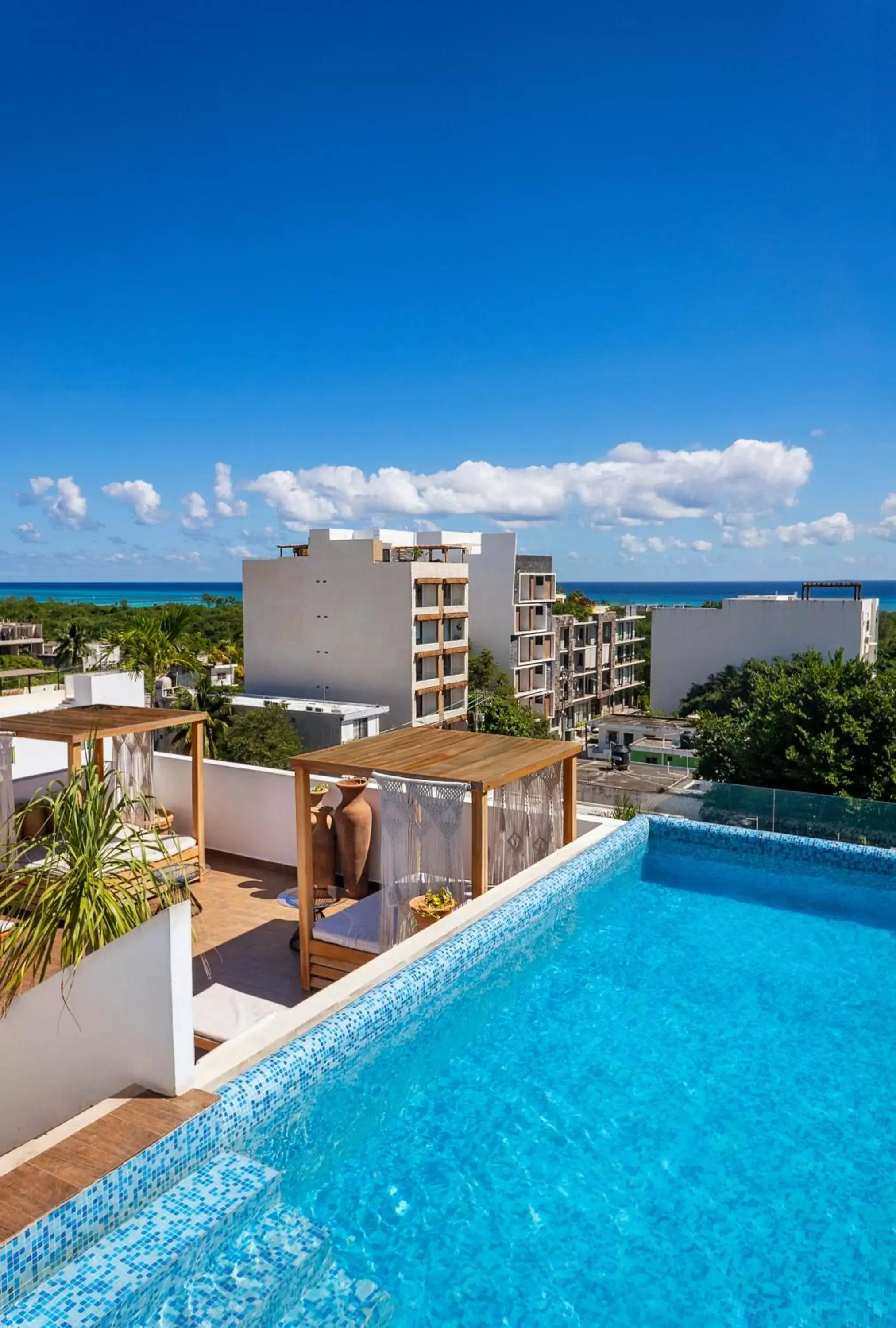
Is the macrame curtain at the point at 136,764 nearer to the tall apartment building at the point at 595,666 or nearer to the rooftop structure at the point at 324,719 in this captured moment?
the rooftop structure at the point at 324,719

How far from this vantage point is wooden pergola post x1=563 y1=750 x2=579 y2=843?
7398 mm

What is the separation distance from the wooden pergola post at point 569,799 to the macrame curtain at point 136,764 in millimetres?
3852

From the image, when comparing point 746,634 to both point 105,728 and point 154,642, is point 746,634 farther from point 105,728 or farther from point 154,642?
point 105,728

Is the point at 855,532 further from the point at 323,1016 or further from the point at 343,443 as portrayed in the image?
the point at 323,1016

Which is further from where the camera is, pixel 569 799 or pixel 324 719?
pixel 324 719

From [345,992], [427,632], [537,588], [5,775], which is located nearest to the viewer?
[345,992]

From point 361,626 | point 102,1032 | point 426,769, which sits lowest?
point 102,1032

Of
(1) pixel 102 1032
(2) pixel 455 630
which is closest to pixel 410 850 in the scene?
(1) pixel 102 1032

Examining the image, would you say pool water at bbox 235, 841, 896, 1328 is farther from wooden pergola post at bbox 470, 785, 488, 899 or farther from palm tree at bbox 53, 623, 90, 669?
palm tree at bbox 53, 623, 90, 669

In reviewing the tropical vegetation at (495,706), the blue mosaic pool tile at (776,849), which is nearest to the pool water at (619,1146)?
the blue mosaic pool tile at (776,849)

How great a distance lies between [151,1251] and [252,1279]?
39cm

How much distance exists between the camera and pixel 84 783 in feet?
15.7

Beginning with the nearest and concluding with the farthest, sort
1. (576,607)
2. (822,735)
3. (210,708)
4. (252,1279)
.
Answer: (252,1279)
(822,735)
(210,708)
(576,607)

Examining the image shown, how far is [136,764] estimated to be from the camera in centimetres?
862
